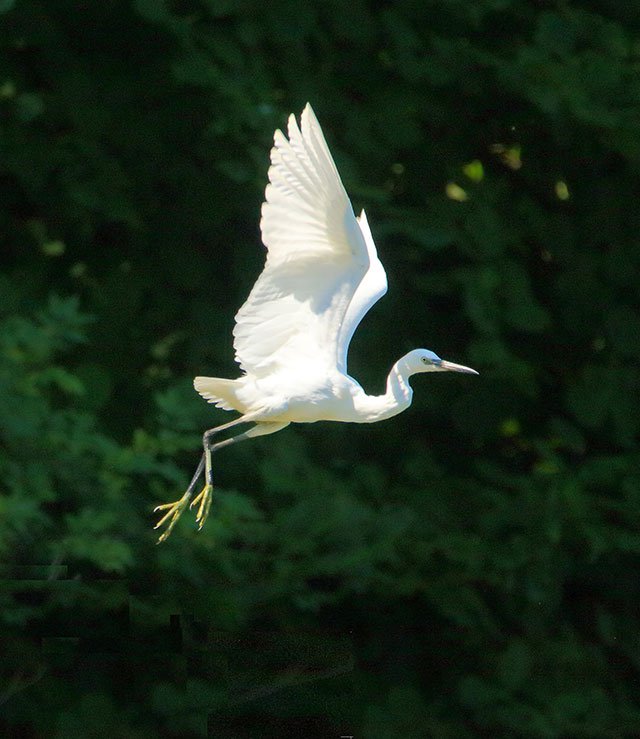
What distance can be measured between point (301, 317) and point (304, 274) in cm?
12

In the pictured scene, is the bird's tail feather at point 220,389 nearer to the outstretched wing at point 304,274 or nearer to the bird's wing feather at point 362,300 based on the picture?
the outstretched wing at point 304,274

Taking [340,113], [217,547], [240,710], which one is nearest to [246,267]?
[340,113]

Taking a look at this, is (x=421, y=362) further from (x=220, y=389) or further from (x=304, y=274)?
(x=220, y=389)

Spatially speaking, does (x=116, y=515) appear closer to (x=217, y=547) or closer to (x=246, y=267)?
(x=217, y=547)

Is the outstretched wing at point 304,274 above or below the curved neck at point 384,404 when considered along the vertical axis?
above

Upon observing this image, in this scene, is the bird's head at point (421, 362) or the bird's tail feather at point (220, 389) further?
the bird's head at point (421, 362)

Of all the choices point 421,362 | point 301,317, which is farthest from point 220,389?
point 421,362

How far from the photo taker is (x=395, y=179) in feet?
22.0

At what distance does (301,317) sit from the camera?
404 cm

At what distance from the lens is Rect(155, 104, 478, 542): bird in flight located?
386cm

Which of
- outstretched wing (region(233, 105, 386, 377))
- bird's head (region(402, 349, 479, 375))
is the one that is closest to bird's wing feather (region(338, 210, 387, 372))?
outstretched wing (region(233, 105, 386, 377))

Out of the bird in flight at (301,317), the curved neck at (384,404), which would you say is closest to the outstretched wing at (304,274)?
the bird in flight at (301,317)

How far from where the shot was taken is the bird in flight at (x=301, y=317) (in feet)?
12.7

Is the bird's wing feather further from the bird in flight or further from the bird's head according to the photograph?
the bird's head
